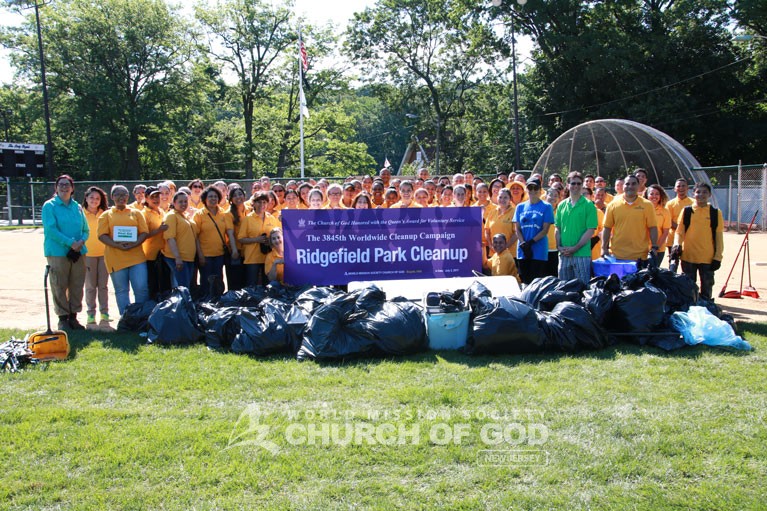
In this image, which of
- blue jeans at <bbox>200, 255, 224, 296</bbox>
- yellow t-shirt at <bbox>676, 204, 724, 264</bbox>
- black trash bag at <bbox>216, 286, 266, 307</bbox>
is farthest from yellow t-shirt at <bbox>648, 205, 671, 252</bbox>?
blue jeans at <bbox>200, 255, 224, 296</bbox>

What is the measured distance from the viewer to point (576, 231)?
7023 millimetres

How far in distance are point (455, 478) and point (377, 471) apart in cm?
48

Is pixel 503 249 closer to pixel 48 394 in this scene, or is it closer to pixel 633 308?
pixel 633 308

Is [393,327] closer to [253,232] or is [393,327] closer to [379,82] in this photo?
[253,232]

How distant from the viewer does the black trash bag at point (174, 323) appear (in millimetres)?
6293

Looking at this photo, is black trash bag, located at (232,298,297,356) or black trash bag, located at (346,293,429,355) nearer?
black trash bag, located at (346,293,429,355)

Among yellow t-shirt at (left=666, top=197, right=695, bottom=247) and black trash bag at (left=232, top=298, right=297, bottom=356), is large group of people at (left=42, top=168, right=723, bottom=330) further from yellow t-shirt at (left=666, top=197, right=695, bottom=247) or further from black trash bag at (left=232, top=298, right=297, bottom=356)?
black trash bag at (left=232, top=298, right=297, bottom=356)

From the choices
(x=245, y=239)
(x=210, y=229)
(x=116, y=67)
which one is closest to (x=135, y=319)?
(x=210, y=229)

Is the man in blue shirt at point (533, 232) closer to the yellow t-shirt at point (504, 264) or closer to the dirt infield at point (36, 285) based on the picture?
the yellow t-shirt at point (504, 264)

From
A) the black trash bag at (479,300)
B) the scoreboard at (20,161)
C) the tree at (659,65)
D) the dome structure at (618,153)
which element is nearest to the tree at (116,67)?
the scoreboard at (20,161)

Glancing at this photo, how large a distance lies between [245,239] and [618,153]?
1987cm

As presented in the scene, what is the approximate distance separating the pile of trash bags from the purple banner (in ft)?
3.48

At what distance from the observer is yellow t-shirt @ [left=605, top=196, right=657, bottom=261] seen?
7207 mm

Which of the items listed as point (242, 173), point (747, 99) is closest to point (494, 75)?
point (747, 99)
